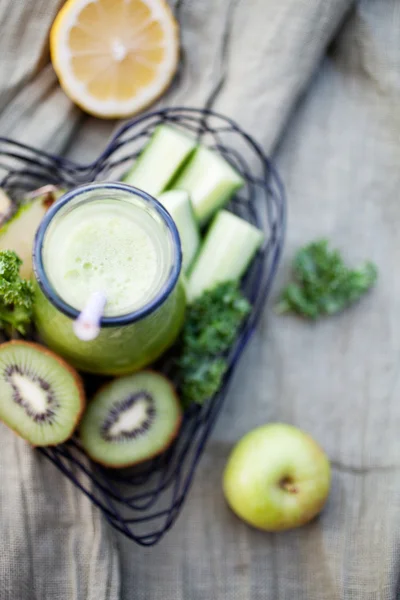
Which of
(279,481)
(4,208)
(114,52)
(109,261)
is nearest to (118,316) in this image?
(109,261)

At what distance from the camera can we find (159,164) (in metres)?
1.29

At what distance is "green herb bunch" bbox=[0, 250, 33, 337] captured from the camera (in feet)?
3.26

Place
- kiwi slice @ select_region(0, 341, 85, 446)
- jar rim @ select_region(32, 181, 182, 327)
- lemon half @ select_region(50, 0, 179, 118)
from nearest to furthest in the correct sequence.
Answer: jar rim @ select_region(32, 181, 182, 327), kiwi slice @ select_region(0, 341, 85, 446), lemon half @ select_region(50, 0, 179, 118)

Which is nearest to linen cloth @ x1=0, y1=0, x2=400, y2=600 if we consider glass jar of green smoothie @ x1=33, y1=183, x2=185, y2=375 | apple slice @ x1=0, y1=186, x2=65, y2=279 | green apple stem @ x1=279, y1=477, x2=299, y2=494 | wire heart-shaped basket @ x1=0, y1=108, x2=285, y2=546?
wire heart-shaped basket @ x1=0, y1=108, x2=285, y2=546

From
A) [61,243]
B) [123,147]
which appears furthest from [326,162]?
[61,243]

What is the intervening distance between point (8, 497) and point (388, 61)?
4.15 ft

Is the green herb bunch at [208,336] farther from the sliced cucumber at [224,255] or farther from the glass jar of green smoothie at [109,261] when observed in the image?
the glass jar of green smoothie at [109,261]

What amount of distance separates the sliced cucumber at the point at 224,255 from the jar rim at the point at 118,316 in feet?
1.08

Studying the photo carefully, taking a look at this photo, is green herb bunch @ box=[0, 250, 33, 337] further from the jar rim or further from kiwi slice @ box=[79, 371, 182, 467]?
kiwi slice @ box=[79, 371, 182, 467]

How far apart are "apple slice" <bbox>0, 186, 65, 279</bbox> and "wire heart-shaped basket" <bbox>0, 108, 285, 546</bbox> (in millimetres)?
148

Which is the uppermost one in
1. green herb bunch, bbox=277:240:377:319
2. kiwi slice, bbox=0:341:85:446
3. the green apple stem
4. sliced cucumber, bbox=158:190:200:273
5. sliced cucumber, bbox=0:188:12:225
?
sliced cucumber, bbox=158:190:200:273

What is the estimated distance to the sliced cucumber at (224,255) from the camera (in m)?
1.30

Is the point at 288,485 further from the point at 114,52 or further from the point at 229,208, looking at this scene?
the point at 114,52

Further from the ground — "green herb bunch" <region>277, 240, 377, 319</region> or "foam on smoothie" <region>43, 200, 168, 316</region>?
"foam on smoothie" <region>43, 200, 168, 316</region>
